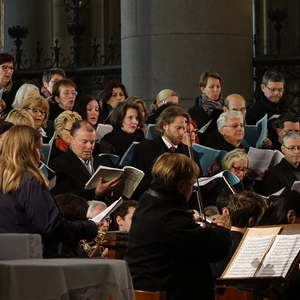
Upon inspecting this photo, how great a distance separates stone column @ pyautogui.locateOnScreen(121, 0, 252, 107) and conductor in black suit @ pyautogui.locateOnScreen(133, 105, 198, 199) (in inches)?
186

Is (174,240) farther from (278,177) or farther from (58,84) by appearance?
(58,84)

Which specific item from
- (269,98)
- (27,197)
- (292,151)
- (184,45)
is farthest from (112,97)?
(27,197)

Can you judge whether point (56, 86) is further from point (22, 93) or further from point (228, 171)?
point (228, 171)

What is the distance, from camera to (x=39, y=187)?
8.01m

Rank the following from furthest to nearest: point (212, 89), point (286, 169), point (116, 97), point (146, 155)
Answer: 1. point (116, 97)
2. point (212, 89)
3. point (286, 169)
4. point (146, 155)

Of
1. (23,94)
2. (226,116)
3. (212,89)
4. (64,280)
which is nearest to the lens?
(64,280)

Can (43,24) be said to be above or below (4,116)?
above

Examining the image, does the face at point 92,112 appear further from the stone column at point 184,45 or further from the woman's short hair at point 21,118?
the stone column at point 184,45

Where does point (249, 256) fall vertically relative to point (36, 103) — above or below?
below

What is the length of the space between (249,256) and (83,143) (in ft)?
10.5

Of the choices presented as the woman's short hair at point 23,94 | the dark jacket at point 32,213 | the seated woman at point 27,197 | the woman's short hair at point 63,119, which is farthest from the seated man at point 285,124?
the dark jacket at point 32,213

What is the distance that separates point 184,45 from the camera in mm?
17031

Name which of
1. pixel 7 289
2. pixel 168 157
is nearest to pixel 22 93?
pixel 168 157

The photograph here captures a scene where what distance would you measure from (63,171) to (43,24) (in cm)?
1460
